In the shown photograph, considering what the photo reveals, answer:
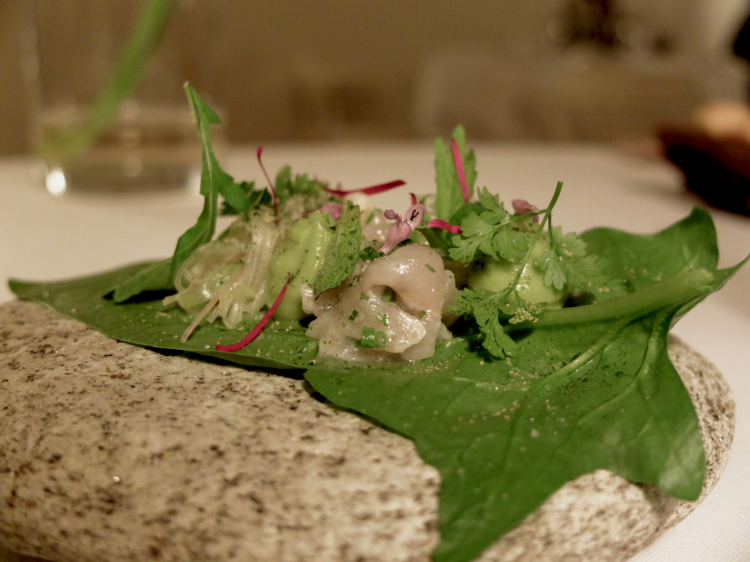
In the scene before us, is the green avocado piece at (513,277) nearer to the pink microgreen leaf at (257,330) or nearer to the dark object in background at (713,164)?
the pink microgreen leaf at (257,330)

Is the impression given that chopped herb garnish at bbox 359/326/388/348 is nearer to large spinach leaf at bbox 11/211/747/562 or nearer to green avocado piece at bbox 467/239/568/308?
large spinach leaf at bbox 11/211/747/562

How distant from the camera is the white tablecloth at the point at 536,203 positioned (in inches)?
53.7

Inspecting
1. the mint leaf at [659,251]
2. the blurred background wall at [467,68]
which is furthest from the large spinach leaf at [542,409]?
the blurred background wall at [467,68]

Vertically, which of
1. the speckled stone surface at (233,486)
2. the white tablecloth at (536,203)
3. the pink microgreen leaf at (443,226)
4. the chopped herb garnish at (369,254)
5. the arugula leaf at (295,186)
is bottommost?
the white tablecloth at (536,203)

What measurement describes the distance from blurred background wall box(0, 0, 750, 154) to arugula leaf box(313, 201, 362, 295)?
622 cm

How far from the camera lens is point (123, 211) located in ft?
11.0

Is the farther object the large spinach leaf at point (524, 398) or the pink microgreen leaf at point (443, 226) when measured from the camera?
the pink microgreen leaf at point (443, 226)

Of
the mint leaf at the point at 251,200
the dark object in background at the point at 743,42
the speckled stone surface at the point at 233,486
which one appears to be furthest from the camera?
the dark object in background at the point at 743,42

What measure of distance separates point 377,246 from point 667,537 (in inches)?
31.3

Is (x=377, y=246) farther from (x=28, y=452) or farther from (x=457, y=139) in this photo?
(x=28, y=452)

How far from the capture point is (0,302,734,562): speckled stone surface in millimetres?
965

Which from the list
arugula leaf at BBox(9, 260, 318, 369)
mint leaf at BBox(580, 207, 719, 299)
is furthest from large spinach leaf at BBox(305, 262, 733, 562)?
mint leaf at BBox(580, 207, 719, 299)

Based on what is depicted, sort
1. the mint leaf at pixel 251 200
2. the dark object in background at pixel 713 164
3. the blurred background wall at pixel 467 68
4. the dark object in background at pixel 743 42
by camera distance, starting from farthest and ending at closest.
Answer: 1. the blurred background wall at pixel 467 68
2. the dark object in background at pixel 743 42
3. the dark object in background at pixel 713 164
4. the mint leaf at pixel 251 200

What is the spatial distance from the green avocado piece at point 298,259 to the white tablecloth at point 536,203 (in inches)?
22.2
